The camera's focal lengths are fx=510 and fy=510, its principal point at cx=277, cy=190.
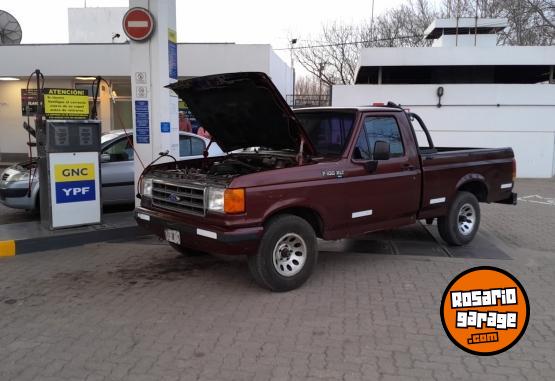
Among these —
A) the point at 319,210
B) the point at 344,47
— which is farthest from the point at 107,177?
the point at 344,47

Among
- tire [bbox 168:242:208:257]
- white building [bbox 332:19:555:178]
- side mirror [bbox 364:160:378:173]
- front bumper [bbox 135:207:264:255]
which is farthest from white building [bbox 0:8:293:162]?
front bumper [bbox 135:207:264:255]

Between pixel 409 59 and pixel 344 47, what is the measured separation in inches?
877

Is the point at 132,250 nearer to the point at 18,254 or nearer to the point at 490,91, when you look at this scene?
the point at 18,254

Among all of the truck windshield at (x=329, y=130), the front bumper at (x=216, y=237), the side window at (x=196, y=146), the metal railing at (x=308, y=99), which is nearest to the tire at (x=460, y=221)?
the truck windshield at (x=329, y=130)

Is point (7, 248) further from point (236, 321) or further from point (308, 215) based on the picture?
point (308, 215)

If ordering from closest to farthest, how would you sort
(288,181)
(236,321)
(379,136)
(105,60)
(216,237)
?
(236,321), (216,237), (288,181), (379,136), (105,60)

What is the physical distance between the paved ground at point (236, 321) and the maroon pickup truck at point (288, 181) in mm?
497

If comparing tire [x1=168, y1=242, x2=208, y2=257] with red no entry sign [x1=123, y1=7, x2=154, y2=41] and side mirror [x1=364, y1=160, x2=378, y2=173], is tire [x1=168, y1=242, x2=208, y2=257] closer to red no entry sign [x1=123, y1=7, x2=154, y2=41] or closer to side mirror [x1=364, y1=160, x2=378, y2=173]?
side mirror [x1=364, y1=160, x2=378, y2=173]

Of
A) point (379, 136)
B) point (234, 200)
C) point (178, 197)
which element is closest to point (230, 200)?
point (234, 200)

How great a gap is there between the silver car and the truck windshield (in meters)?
3.50

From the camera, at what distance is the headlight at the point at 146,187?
19.0ft

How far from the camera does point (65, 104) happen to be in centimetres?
696

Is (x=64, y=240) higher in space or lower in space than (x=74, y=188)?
lower

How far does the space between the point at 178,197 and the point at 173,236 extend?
0.41m
